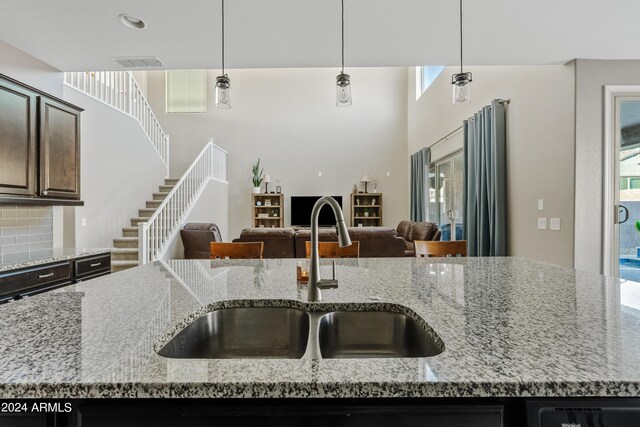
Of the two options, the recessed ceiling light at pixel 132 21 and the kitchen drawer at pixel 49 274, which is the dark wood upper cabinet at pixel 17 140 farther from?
the recessed ceiling light at pixel 132 21

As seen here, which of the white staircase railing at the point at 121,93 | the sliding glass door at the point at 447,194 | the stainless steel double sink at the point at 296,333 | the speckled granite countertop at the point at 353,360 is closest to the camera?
the speckled granite countertop at the point at 353,360

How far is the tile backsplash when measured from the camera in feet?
9.02

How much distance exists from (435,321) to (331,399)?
38cm

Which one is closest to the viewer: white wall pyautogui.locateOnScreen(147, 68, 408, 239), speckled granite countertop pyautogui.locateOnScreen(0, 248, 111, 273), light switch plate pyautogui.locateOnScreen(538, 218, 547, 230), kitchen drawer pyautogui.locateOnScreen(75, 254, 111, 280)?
speckled granite countertop pyautogui.locateOnScreen(0, 248, 111, 273)

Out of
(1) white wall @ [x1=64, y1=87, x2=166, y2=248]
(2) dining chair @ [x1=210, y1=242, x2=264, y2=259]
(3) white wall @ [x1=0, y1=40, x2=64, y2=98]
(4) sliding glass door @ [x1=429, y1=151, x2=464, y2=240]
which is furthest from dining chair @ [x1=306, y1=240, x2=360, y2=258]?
(1) white wall @ [x1=64, y1=87, x2=166, y2=248]

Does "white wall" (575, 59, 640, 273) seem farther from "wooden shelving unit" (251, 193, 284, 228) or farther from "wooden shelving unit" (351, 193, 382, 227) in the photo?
"wooden shelving unit" (251, 193, 284, 228)

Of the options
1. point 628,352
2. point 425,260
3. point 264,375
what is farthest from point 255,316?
point 425,260

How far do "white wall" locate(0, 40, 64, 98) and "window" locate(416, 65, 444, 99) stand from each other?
5.74m

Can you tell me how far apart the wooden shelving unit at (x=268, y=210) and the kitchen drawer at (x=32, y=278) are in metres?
5.57

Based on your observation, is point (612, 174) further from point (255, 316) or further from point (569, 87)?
point (255, 316)

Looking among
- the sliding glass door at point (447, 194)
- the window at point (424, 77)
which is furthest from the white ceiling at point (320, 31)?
the window at point (424, 77)

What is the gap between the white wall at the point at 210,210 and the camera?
17.7 feet

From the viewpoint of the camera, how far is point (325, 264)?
1737 mm

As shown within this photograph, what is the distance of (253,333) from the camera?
1.08 meters
